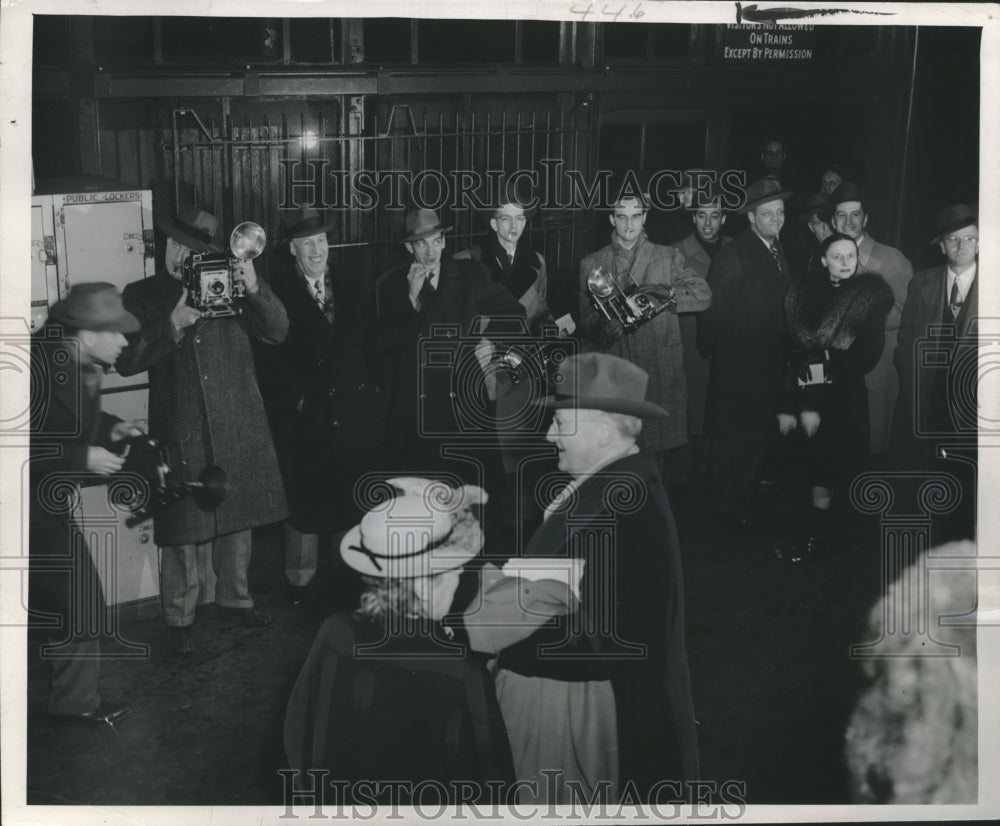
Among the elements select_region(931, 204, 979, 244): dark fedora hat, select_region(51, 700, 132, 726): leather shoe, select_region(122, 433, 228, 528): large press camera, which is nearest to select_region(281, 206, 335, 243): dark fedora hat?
select_region(122, 433, 228, 528): large press camera

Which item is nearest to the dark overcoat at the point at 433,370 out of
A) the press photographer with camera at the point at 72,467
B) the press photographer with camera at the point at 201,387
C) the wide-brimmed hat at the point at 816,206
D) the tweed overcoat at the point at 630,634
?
the press photographer with camera at the point at 201,387

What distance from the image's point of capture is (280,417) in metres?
4.95

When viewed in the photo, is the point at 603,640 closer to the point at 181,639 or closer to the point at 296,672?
the point at 296,672

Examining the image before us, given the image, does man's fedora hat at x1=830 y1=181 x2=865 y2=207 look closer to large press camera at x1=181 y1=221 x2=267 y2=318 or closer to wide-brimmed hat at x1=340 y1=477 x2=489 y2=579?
wide-brimmed hat at x1=340 y1=477 x2=489 y2=579

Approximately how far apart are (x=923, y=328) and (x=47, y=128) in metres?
3.19

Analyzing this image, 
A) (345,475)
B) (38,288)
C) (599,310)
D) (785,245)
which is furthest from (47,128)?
(785,245)

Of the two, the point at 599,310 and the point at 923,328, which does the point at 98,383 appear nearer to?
the point at 599,310

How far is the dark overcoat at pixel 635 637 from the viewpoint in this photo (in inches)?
157

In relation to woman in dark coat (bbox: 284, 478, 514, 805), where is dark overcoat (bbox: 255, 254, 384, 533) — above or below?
above

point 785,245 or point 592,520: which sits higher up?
point 785,245

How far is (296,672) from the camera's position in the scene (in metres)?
4.68

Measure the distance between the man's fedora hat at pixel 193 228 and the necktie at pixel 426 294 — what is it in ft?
2.47

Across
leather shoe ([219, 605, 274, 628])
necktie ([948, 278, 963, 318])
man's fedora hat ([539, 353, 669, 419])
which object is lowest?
leather shoe ([219, 605, 274, 628])

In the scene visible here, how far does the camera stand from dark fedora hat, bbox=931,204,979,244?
4.70 m
